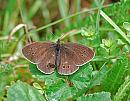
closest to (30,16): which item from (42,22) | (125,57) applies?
(42,22)

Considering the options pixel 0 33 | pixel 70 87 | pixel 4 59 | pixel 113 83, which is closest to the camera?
pixel 70 87

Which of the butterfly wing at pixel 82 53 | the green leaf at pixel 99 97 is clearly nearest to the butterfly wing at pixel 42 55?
the butterfly wing at pixel 82 53

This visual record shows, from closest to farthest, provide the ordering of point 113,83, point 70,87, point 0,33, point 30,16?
point 70,87 → point 113,83 → point 0,33 → point 30,16

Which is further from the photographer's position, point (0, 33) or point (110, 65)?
point (0, 33)

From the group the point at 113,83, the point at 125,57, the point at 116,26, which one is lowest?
the point at 113,83

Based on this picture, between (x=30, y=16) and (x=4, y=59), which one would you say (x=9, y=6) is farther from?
(x=4, y=59)

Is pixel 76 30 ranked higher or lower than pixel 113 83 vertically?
higher

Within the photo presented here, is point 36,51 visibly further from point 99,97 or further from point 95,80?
point 99,97
